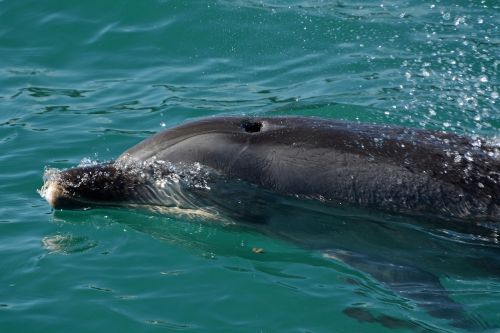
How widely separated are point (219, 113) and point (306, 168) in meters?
4.54

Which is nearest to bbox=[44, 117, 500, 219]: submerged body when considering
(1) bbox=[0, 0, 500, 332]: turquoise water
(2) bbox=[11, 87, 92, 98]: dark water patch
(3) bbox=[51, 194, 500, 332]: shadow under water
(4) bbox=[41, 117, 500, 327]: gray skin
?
(4) bbox=[41, 117, 500, 327]: gray skin

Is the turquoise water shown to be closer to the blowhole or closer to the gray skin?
the gray skin

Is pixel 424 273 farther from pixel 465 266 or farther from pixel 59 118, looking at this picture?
pixel 59 118

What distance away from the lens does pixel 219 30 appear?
54.6 ft

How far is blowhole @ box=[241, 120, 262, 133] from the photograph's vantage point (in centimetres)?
950

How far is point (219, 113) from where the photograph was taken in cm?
1347

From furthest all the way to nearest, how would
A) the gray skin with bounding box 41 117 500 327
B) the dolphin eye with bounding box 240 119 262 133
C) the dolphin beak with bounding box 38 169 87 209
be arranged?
1. the dolphin beak with bounding box 38 169 87 209
2. the dolphin eye with bounding box 240 119 262 133
3. the gray skin with bounding box 41 117 500 327

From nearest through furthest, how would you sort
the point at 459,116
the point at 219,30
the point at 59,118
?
the point at 459,116, the point at 59,118, the point at 219,30

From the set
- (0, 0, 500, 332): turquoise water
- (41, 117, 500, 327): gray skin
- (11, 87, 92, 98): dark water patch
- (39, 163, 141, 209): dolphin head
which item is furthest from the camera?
(11, 87, 92, 98): dark water patch

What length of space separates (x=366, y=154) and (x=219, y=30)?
819cm

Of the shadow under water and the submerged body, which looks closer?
the shadow under water

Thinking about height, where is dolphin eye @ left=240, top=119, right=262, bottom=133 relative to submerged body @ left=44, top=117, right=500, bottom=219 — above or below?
above

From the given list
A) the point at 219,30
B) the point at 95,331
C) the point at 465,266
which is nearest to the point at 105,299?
the point at 95,331

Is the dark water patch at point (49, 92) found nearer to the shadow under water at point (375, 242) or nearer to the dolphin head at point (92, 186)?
the dolphin head at point (92, 186)
